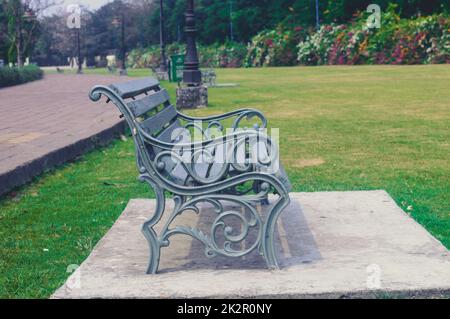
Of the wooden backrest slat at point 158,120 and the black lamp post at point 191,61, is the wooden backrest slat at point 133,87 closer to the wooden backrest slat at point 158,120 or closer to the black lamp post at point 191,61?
the wooden backrest slat at point 158,120

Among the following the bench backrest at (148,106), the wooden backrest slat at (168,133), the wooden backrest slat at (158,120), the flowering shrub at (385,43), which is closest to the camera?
the bench backrest at (148,106)

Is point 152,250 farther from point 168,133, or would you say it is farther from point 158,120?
point 168,133

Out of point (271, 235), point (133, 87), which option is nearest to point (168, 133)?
point (133, 87)

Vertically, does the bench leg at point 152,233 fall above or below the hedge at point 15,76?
above

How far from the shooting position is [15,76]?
108 ft

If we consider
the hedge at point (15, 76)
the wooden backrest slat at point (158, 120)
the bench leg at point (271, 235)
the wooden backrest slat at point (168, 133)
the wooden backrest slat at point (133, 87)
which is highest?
the wooden backrest slat at point (133, 87)

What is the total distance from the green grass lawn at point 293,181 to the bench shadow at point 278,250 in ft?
2.02

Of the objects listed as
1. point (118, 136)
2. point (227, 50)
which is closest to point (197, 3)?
point (227, 50)

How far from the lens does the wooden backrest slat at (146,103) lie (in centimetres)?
385

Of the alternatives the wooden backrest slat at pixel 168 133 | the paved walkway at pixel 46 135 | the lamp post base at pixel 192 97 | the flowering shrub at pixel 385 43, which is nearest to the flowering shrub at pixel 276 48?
Result: the flowering shrub at pixel 385 43

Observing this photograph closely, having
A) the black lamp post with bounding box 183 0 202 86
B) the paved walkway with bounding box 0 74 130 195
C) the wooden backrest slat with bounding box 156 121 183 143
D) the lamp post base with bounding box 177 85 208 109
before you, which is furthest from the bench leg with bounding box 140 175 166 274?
the black lamp post with bounding box 183 0 202 86

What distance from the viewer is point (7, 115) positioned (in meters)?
13.9

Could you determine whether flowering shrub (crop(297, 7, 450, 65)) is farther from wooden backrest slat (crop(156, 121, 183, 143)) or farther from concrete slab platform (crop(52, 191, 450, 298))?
concrete slab platform (crop(52, 191, 450, 298))

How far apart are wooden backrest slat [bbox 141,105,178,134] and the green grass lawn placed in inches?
30.2
